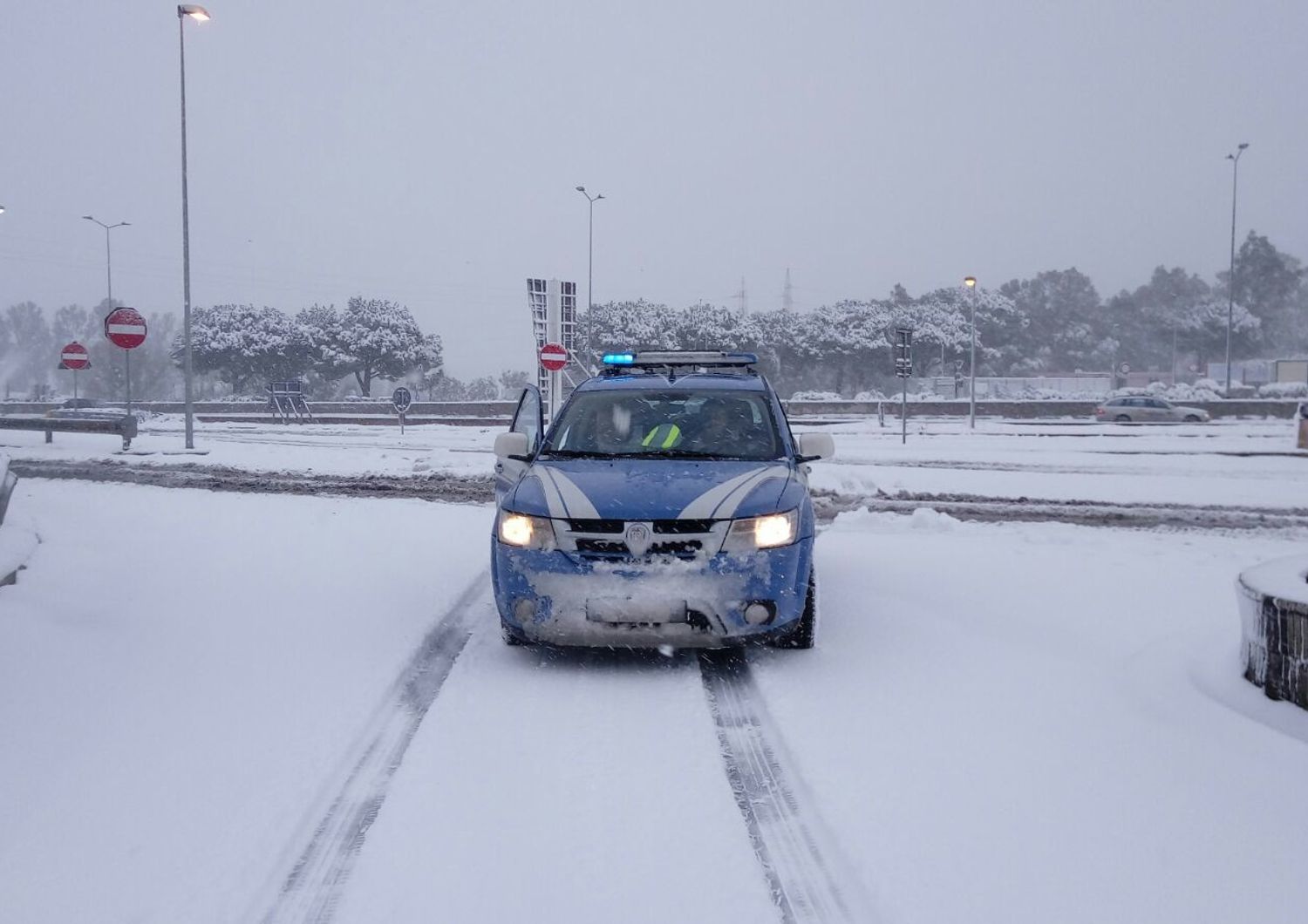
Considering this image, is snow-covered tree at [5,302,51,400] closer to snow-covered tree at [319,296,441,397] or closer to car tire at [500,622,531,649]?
snow-covered tree at [319,296,441,397]

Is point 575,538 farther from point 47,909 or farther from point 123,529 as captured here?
point 123,529

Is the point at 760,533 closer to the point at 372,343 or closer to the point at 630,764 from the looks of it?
the point at 630,764

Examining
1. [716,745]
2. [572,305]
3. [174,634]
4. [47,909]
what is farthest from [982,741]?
[572,305]

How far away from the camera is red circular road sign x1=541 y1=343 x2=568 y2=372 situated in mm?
23203

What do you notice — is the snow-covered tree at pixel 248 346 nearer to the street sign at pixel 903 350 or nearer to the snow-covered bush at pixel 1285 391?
the street sign at pixel 903 350

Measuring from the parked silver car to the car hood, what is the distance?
3965cm

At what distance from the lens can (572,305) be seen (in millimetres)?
24891

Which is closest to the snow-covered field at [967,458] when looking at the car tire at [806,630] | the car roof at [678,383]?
the car roof at [678,383]

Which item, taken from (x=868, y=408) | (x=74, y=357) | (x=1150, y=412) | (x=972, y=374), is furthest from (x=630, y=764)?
(x=868, y=408)

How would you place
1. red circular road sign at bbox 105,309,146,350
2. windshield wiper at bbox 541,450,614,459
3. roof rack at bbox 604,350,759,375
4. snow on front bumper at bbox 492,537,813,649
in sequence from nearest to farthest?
1. snow on front bumper at bbox 492,537,813,649
2. windshield wiper at bbox 541,450,614,459
3. roof rack at bbox 604,350,759,375
4. red circular road sign at bbox 105,309,146,350

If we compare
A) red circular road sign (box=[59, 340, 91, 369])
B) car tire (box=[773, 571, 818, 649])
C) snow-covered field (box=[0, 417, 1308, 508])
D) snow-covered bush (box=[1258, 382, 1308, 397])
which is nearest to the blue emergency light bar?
car tire (box=[773, 571, 818, 649])

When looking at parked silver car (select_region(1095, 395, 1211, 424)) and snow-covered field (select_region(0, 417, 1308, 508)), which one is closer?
snow-covered field (select_region(0, 417, 1308, 508))

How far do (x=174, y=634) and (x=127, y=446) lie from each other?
18962mm

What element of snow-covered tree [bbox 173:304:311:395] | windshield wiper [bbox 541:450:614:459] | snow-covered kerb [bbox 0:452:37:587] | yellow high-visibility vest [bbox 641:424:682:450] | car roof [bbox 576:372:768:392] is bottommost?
snow-covered kerb [bbox 0:452:37:587]
